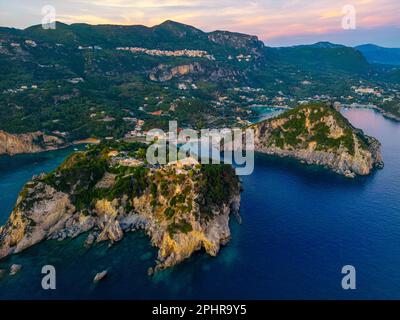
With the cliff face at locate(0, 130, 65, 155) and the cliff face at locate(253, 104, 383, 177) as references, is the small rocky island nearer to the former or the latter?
the cliff face at locate(253, 104, 383, 177)

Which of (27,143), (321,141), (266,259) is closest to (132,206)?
(266,259)

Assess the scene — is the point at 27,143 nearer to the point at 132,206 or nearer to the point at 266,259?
the point at 132,206

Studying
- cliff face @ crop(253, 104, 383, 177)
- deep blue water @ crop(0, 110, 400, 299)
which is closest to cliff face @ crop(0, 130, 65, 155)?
deep blue water @ crop(0, 110, 400, 299)

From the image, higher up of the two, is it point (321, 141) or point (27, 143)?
point (321, 141)
